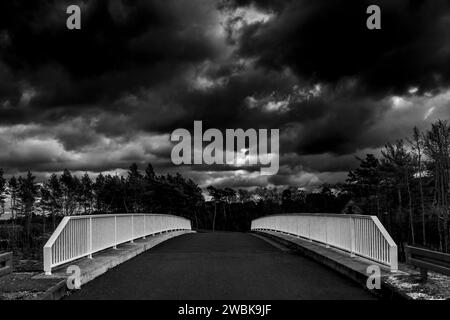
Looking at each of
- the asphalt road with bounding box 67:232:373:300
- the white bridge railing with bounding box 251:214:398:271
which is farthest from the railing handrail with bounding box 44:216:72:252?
the white bridge railing with bounding box 251:214:398:271

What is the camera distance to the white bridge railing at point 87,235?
8.53m

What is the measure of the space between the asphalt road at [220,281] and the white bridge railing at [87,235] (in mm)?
769

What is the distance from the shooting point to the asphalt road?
7.36 m

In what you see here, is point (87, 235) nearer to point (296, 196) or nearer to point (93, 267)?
point (93, 267)

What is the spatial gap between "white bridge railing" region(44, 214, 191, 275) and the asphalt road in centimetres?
77

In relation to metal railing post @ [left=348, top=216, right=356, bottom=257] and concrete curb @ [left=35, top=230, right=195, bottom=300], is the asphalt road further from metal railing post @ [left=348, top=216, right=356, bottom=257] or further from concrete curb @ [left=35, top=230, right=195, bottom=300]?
metal railing post @ [left=348, top=216, right=356, bottom=257]

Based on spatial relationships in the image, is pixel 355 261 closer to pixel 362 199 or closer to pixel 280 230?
pixel 280 230

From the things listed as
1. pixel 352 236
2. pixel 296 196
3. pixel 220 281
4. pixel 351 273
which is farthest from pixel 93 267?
pixel 296 196

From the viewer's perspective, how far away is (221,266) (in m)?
10.9

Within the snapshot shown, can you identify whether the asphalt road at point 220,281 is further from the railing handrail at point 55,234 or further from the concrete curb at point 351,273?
the railing handrail at point 55,234

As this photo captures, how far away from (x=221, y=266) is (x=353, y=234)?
3.09 m

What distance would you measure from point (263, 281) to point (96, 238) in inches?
180

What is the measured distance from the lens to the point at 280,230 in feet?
74.6
